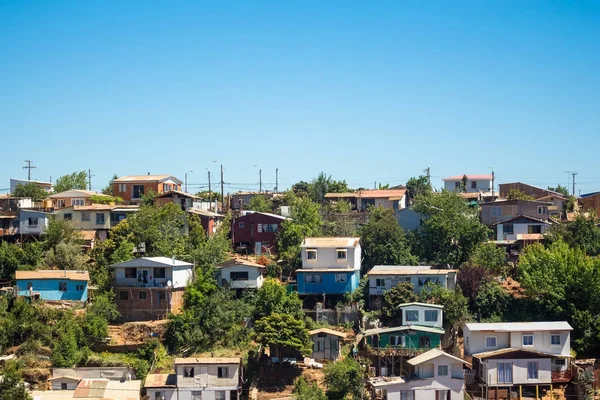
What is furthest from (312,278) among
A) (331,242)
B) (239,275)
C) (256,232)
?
(256,232)

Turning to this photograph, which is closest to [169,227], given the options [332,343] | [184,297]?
[184,297]

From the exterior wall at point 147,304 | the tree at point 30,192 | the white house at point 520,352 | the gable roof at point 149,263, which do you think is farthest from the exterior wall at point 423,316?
the tree at point 30,192

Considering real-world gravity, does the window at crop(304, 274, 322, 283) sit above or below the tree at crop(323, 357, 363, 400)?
above

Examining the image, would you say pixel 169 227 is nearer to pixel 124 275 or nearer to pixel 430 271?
pixel 124 275

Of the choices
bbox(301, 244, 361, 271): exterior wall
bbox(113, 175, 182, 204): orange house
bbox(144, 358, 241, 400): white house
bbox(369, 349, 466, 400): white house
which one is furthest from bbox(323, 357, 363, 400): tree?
bbox(113, 175, 182, 204): orange house

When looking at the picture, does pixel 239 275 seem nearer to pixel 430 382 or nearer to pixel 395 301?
pixel 395 301

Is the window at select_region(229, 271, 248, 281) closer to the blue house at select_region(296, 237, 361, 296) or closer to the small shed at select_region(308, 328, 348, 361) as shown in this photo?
the blue house at select_region(296, 237, 361, 296)
